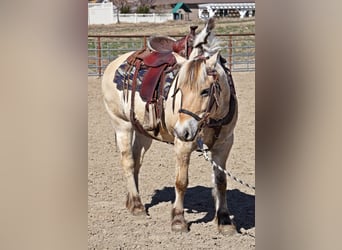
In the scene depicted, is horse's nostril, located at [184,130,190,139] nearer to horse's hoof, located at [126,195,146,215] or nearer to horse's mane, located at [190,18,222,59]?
horse's mane, located at [190,18,222,59]

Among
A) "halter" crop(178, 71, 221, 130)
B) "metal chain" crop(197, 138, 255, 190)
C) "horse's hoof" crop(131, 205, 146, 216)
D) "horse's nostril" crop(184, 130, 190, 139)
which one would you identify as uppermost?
"halter" crop(178, 71, 221, 130)

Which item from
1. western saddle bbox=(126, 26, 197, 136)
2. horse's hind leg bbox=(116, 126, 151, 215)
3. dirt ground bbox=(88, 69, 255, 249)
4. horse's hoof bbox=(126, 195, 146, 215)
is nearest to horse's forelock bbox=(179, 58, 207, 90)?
western saddle bbox=(126, 26, 197, 136)

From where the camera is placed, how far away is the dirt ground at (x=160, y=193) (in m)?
2.53

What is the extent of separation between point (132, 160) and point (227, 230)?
0.46m

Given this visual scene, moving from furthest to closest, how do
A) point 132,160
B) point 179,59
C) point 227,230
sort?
point 132,160 → point 227,230 → point 179,59

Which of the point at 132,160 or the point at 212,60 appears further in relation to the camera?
the point at 132,160

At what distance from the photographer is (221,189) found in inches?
102

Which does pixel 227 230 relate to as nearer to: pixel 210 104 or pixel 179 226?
pixel 179 226

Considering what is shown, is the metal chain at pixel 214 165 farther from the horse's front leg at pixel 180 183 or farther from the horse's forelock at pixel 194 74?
the horse's forelock at pixel 194 74

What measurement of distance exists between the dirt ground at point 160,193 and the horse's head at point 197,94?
0.17m

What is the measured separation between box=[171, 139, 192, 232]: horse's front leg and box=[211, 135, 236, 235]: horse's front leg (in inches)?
5.0

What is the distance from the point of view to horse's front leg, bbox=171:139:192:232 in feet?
8.09

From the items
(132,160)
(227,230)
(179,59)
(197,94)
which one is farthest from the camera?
(132,160)

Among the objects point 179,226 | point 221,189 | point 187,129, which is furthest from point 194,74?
point 179,226
